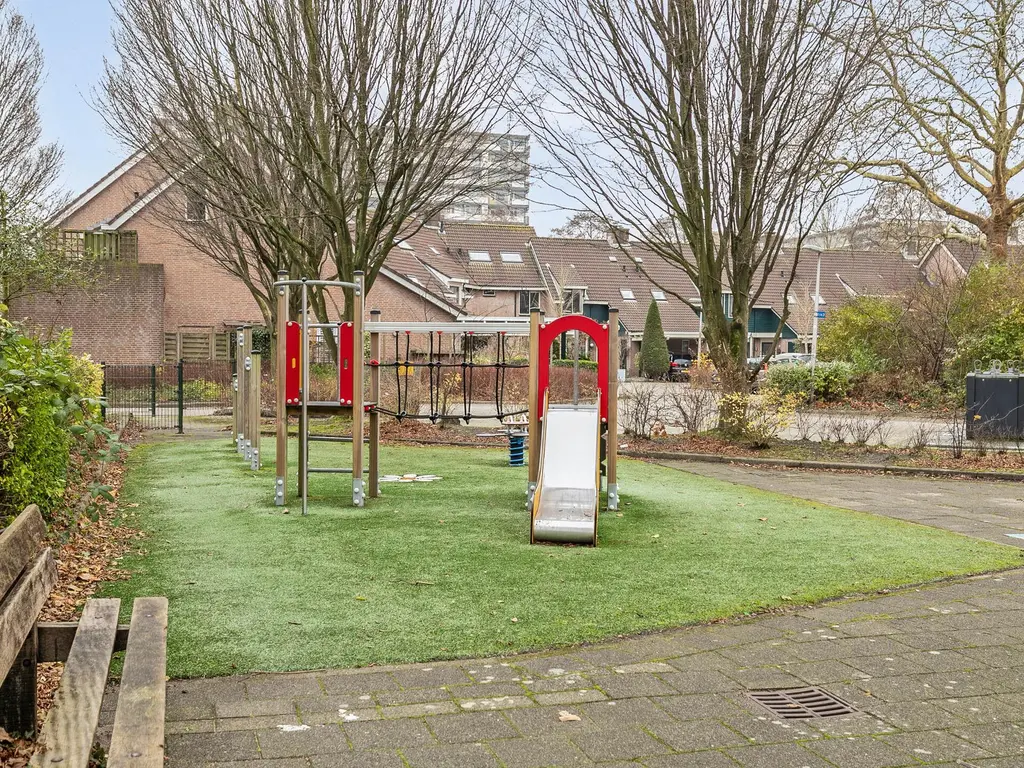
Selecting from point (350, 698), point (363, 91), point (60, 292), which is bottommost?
point (350, 698)

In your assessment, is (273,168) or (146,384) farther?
(146,384)

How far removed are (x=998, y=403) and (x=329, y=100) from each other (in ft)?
42.2

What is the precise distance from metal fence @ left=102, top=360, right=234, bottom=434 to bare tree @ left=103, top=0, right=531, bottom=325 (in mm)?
5106

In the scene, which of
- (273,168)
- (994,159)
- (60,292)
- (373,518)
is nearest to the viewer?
(373,518)

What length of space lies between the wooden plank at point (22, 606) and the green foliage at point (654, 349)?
4614 centimetres

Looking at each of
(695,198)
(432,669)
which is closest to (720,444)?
(695,198)

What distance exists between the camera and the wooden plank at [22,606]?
9.82 feet

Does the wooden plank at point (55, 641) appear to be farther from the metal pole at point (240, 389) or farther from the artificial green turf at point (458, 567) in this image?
the metal pole at point (240, 389)

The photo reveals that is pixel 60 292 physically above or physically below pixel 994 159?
below

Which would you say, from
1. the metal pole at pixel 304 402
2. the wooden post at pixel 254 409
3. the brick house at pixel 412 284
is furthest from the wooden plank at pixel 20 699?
the brick house at pixel 412 284

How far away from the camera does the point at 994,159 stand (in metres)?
29.1

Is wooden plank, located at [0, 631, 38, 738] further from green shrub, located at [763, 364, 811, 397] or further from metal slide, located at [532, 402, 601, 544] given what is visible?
green shrub, located at [763, 364, 811, 397]

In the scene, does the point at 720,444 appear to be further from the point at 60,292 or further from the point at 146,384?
the point at 60,292

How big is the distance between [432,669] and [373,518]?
4.41m
